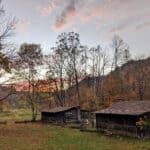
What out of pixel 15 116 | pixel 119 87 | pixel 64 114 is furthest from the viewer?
pixel 15 116

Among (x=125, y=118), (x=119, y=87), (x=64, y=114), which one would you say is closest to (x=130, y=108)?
(x=125, y=118)

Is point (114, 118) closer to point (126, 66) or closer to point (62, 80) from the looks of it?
point (62, 80)

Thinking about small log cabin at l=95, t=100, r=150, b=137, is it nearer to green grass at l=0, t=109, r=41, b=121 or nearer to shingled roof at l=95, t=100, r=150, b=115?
shingled roof at l=95, t=100, r=150, b=115

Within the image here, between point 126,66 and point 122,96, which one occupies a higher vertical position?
point 126,66

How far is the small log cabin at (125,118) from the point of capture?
36.8 meters

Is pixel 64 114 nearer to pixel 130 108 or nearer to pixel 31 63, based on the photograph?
pixel 31 63

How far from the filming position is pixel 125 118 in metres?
40.0

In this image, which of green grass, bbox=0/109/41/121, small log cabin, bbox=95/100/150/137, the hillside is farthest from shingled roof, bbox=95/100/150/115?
green grass, bbox=0/109/41/121

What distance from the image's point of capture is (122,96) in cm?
6481

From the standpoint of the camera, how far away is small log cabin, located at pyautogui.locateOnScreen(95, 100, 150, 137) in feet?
121

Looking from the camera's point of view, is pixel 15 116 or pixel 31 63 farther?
pixel 15 116

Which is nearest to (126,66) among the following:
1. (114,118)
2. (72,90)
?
(72,90)

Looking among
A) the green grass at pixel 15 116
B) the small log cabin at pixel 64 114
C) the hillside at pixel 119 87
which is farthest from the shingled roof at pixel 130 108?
the green grass at pixel 15 116

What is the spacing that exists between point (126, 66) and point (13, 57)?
46170 millimetres
